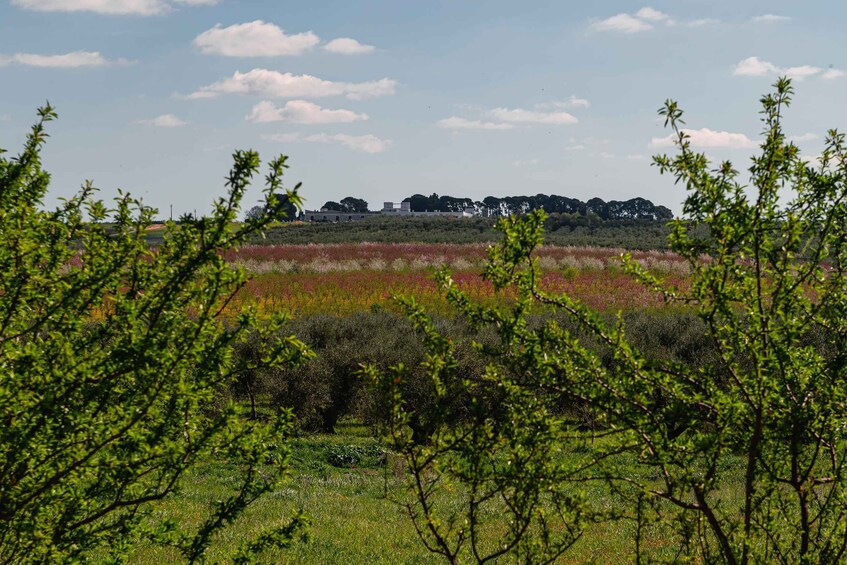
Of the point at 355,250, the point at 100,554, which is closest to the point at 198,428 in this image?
the point at 100,554

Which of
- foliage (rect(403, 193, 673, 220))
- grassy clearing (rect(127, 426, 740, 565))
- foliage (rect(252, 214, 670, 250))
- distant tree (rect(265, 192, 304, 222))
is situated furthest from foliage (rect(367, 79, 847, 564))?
foliage (rect(403, 193, 673, 220))

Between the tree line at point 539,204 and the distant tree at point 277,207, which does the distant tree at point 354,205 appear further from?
the distant tree at point 277,207

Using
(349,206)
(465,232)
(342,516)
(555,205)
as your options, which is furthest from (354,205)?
(342,516)

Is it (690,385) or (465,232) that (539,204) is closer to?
(465,232)

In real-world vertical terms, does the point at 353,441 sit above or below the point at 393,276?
below

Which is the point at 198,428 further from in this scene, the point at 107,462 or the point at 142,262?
the point at 142,262

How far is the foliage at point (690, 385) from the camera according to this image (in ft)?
10.9

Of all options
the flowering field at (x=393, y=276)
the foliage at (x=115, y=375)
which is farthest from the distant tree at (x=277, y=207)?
the flowering field at (x=393, y=276)

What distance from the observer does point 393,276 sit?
3359 cm

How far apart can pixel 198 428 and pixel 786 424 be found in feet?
8.49

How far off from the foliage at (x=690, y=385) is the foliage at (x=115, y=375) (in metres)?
0.75

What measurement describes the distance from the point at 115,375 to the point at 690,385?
2606 millimetres

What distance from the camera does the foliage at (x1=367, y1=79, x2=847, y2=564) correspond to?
3326 mm

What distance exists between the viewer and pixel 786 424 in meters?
3.44
